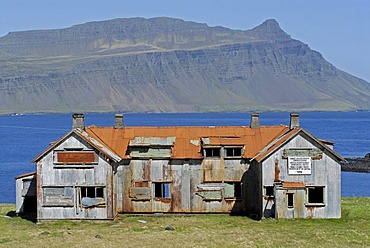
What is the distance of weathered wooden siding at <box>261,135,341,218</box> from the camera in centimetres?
4400

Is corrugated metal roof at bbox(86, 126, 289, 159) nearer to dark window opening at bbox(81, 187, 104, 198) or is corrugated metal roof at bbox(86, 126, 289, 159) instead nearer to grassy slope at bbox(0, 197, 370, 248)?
dark window opening at bbox(81, 187, 104, 198)

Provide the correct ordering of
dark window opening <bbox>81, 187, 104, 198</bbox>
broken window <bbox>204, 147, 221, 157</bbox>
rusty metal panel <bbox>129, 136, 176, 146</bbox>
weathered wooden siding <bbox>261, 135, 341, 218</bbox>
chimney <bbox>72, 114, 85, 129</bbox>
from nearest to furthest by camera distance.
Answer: weathered wooden siding <bbox>261, 135, 341, 218</bbox>
dark window opening <bbox>81, 187, 104, 198</bbox>
chimney <bbox>72, 114, 85, 129</bbox>
rusty metal panel <bbox>129, 136, 176, 146</bbox>
broken window <bbox>204, 147, 221, 157</bbox>

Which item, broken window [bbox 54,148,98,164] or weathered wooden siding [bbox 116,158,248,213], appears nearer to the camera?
broken window [bbox 54,148,98,164]

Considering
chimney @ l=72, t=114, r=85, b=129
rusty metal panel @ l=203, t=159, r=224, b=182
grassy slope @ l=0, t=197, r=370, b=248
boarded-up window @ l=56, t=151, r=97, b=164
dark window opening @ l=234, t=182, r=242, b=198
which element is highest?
chimney @ l=72, t=114, r=85, b=129

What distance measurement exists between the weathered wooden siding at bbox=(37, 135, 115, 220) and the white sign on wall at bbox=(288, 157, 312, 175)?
1110cm

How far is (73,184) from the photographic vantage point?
4422cm

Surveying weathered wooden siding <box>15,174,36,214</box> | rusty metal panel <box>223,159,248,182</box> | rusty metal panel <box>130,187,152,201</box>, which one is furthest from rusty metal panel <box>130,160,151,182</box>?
weathered wooden siding <box>15,174,36,214</box>

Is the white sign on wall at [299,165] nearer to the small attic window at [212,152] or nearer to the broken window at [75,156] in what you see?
the small attic window at [212,152]

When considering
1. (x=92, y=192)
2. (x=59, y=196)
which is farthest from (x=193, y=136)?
(x=59, y=196)

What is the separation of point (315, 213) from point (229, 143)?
23.3 ft

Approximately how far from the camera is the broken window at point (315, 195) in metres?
44.9

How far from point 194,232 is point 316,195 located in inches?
397

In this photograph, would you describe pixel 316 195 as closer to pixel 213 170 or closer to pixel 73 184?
pixel 213 170

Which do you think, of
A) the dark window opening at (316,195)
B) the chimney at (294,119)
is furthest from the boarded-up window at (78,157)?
the dark window opening at (316,195)
